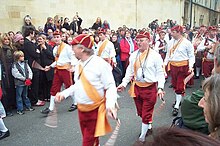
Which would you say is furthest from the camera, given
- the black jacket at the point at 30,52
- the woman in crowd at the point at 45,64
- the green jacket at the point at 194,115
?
the woman in crowd at the point at 45,64

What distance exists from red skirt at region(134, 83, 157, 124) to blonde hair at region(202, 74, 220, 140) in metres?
2.85

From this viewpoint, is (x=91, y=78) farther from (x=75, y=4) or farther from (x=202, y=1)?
(x=202, y=1)

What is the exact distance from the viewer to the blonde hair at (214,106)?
1.73m

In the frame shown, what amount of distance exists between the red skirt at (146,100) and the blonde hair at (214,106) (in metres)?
2.85

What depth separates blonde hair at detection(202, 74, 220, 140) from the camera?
173 centimetres

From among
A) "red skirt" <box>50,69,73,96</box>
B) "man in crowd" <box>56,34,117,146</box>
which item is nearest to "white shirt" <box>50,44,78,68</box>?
"red skirt" <box>50,69,73,96</box>

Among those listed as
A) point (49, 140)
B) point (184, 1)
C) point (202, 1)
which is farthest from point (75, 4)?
point (202, 1)

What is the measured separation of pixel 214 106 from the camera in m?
1.76

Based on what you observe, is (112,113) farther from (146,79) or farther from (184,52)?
(184,52)

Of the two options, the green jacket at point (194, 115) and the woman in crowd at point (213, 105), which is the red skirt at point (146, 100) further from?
the woman in crowd at point (213, 105)

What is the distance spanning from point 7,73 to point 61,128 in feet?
5.97

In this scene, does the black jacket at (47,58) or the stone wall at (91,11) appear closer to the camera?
the black jacket at (47,58)

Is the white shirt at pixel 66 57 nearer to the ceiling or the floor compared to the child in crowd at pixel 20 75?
nearer to the ceiling

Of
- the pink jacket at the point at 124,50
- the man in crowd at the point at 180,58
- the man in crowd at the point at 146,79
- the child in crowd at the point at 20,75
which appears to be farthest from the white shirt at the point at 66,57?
the pink jacket at the point at 124,50
